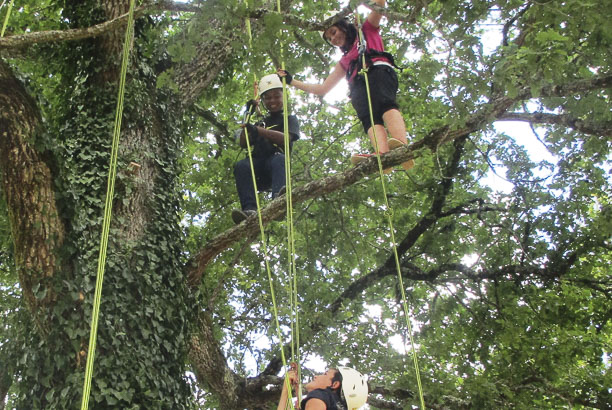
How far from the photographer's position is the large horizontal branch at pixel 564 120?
13.2 feet

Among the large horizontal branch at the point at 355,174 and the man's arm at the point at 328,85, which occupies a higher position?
the man's arm at the point at 328,85

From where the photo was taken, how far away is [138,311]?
3469mm

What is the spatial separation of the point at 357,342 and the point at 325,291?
79cm

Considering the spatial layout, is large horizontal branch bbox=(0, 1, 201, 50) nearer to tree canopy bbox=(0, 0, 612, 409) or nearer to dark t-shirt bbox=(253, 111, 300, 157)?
tree canopy bbox=(0, 0, 612, 409)

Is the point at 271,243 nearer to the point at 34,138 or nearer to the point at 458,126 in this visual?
the point at 458,126

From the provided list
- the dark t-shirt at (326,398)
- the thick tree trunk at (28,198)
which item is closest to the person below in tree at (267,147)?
the dark t-shirt at (326,398)

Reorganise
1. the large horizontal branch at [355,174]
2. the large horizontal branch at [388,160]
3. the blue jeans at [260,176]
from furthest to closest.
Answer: the blue jeans at [260,176] < the large horizontal branch at [355,174] < the large horizontal branch at [388,160]

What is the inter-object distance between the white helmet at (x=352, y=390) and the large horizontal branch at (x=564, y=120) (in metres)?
2.12

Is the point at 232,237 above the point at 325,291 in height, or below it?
below

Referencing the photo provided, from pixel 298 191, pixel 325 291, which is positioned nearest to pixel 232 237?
pixel 298 191

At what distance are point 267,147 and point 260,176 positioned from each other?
28cm

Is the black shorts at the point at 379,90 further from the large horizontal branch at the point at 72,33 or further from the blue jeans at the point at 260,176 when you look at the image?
the large horizontal branch at the point at 72,33

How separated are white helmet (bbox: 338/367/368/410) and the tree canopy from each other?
2.89 feet

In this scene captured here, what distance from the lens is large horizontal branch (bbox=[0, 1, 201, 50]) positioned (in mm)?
3039
